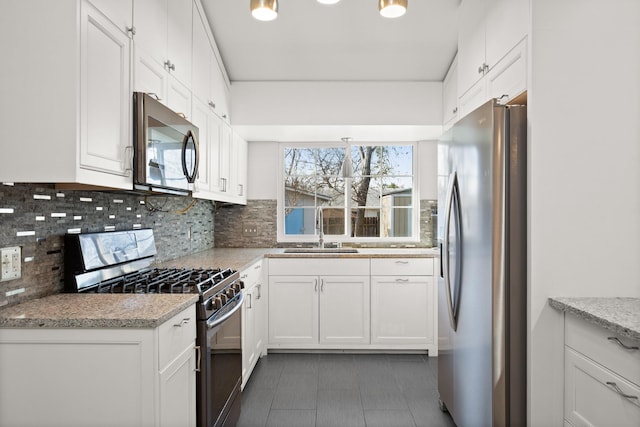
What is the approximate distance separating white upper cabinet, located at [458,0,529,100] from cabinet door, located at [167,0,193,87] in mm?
1788

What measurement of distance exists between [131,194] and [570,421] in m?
2.49

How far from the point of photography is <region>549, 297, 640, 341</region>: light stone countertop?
55.4 inches

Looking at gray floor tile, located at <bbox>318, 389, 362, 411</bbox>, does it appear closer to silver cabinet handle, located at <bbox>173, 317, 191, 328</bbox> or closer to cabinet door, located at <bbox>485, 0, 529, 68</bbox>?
silver cabinet handle, located at <bbox>173, 317, 191, 328</bbox>

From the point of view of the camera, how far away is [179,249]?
331 centimetres

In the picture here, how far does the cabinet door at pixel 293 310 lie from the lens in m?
3.68

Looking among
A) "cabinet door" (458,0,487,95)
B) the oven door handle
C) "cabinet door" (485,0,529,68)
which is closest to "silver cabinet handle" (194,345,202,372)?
the oven door handle

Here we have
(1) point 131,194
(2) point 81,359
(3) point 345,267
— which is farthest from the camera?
(3) point 345,267

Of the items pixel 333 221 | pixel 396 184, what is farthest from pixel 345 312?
pixel 396 184

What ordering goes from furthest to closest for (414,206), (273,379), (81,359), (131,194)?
(414,206)
(273,379)
(131,194)
(81,359)

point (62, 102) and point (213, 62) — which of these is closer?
point (62, 102)

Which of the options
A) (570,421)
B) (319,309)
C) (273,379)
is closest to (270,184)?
(319,309)

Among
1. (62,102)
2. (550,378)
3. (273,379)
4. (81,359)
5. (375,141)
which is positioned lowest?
(273,379)

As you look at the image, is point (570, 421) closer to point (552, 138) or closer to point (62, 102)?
point (552, 138)

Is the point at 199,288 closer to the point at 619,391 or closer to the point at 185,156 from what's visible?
the point at 185,156
